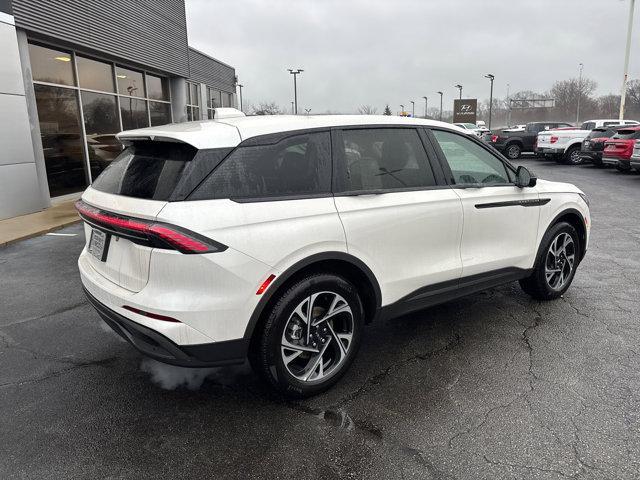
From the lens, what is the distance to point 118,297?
269 centimetres

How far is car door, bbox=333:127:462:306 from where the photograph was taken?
3072 millimetres

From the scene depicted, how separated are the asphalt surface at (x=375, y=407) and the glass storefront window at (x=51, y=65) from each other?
8.10 m

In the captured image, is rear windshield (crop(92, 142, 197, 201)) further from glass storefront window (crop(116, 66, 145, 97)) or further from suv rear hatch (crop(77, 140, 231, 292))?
glass storefront window (crop(116, 66, 145, 97))

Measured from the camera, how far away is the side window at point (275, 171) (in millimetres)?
2627

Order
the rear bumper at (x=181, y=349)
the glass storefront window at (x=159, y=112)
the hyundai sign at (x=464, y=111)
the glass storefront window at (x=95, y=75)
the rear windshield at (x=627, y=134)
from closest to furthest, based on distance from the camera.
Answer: the rear bumper at (x=181, y=349) → the glass storefront window at (x=95, y=75) → the rear windshield at (x=627, y=134) → the glass storefront window at (x=159, y=112) → the hyundai sign at (x=464, y=111)

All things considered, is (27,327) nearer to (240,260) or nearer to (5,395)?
(5,395)

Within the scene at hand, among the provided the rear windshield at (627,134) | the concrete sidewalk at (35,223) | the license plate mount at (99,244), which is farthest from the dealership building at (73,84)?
the rear windshield at (627,134)

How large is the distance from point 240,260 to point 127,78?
14.2m

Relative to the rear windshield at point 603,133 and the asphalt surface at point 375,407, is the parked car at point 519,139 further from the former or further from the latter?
the asphalt surface at point 375,407

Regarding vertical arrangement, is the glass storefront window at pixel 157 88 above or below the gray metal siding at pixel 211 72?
below

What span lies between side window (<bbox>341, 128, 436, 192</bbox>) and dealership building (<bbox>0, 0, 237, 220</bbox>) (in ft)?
28.0

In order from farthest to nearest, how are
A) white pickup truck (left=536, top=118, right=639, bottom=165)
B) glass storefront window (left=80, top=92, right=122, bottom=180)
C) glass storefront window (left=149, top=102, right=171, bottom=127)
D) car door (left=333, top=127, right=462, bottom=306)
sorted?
white pickup truck (left=536, top=118, right=639, bottom=165), glass storefront window (left=149, top=102, right=171, bottom=127), glass storefront window (left=80, top=92, right=122, bottom=180), car door (left=333, top=127, right=462, bottom=306)

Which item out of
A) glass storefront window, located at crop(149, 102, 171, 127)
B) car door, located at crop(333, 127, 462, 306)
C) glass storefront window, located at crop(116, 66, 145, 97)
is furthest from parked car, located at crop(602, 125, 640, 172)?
glass storefront window, located at crop(116, 66, 145, 97)

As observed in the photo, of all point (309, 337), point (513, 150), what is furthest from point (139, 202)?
point (513, 150)
